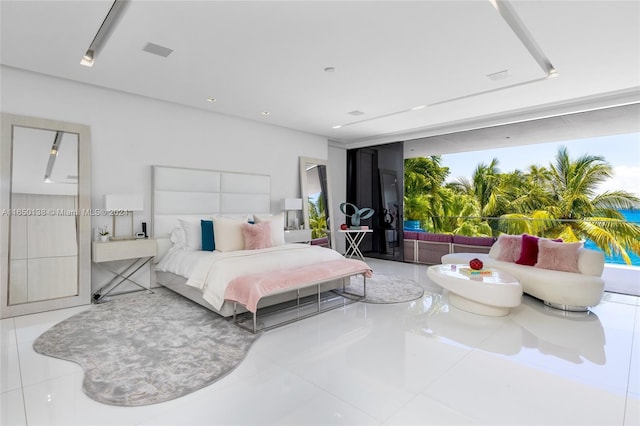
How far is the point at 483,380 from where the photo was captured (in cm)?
228

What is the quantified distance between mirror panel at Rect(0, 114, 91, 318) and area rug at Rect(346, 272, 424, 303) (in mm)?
3566

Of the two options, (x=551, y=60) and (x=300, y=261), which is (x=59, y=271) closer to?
(x=300, y=261)

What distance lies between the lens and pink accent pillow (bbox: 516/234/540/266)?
4.44 metres

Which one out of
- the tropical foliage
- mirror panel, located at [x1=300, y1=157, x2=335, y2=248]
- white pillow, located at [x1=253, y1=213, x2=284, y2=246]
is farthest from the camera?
mirror panel, located at [x1=300, y1=157, x2=335, y2=248]

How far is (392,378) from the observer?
2.30 m

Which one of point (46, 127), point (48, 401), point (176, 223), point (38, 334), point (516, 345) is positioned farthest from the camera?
point (176, 223)

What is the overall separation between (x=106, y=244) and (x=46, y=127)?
1558 mm

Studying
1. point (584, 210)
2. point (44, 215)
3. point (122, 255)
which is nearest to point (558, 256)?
point (584, 210)

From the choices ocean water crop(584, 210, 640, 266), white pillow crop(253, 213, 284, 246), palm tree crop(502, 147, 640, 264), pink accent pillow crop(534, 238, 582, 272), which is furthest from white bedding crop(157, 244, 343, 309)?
ocean water crop(584, 210, 640, 266)

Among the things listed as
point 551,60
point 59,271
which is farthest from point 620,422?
point 59,271

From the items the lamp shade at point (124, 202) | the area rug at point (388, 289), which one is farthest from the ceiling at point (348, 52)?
the area rug at point (388, 289)

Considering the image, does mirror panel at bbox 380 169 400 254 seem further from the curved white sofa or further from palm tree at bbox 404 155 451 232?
the curved white sofa

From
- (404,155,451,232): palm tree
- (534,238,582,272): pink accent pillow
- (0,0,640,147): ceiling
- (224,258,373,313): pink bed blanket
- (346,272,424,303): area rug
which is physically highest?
(0,0,640,147): ceiling

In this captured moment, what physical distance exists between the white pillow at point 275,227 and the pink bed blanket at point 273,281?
1133 millimetres
